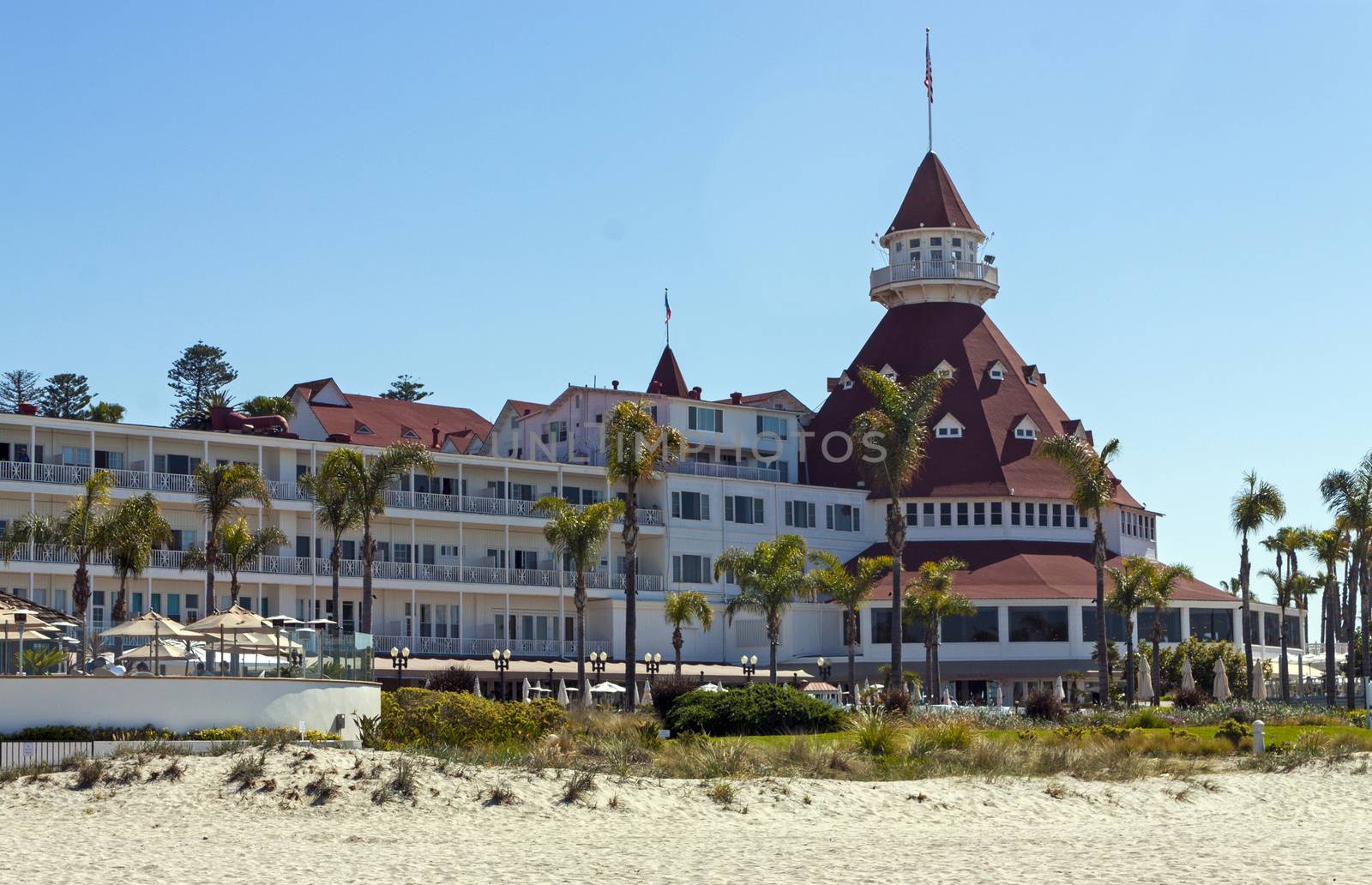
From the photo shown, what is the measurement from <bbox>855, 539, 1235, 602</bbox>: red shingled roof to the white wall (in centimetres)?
4407

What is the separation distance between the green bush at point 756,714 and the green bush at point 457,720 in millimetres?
3338

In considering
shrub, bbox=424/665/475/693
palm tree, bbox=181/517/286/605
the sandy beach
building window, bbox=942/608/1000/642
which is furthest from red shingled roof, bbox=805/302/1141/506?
the sandy beach

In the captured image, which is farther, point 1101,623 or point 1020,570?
point 1020,570

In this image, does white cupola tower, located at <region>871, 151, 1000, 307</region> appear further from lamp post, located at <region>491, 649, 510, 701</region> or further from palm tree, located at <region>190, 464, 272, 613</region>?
palm tree, located at <region>190, 464, 272, 613</region>

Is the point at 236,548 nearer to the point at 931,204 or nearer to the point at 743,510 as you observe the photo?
the point at 743,510

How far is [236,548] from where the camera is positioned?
205 feet

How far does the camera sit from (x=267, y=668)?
33625 millimetres

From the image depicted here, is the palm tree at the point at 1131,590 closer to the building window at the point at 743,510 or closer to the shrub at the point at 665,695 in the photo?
the building window at the point at 743,510

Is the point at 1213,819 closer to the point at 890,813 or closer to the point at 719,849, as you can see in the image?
the point at 890,813

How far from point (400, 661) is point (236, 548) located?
7.47 m

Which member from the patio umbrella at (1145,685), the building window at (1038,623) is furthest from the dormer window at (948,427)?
the patio umbrella at (1145,685)

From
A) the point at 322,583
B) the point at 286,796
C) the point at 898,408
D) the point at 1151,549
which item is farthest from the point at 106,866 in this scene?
the point at 1151,549

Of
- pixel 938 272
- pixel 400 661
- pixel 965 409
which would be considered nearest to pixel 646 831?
pixel 400 661

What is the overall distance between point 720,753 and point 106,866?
12426mm
